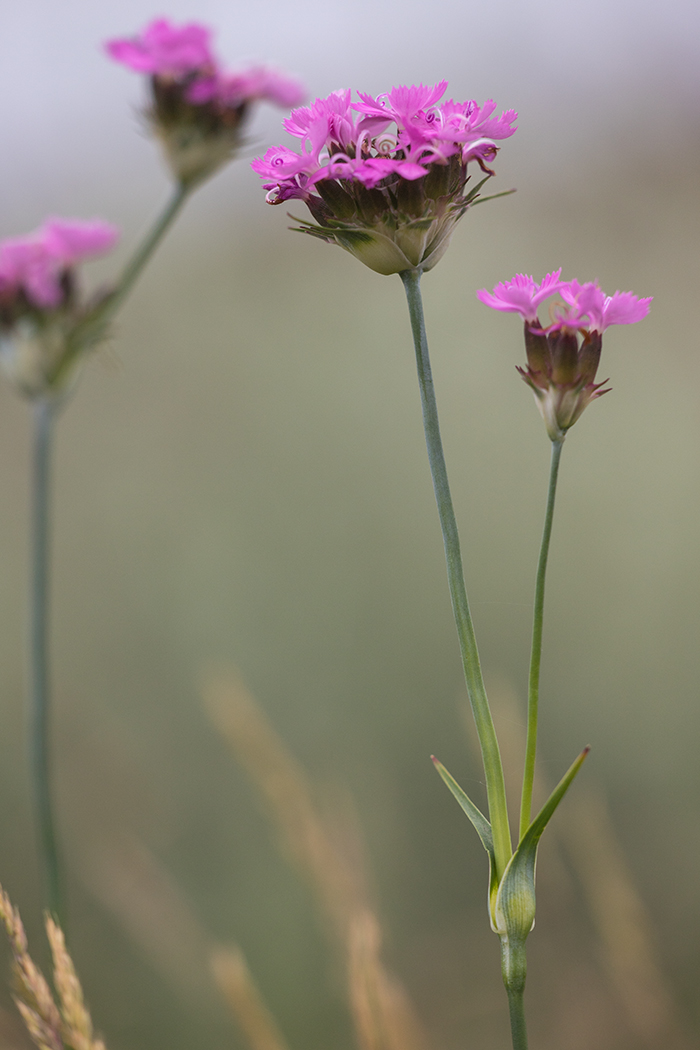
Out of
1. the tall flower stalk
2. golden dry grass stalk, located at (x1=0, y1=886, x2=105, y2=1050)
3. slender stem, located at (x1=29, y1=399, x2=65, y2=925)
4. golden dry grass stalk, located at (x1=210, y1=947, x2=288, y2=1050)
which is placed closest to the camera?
golden dry grass stalk, located at (x1=0, y1=886, x2=105, y2=1050)

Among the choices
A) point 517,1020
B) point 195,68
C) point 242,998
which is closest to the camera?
point 517,1020

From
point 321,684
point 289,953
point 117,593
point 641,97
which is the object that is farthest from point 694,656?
point 641,97

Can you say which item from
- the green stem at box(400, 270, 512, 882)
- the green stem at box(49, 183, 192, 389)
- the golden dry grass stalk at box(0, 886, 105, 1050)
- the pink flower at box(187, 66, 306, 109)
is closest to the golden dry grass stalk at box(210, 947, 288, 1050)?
the golden dry grass stalk at box(0, 886, 105, 1050)

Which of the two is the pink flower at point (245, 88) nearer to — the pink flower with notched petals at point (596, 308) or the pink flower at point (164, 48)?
the pink flower at point (164, 48)

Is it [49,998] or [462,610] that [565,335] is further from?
[49,998]

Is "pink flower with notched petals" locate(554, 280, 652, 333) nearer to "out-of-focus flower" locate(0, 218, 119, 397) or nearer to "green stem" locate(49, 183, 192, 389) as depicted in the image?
"green stem" locate(49, 183, 192, 389)

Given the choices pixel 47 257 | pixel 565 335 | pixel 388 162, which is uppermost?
pixel 47 257

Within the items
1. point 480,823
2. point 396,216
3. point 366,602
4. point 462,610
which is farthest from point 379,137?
point 366,602
